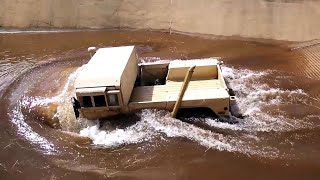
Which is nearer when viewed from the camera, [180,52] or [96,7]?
[180,52]

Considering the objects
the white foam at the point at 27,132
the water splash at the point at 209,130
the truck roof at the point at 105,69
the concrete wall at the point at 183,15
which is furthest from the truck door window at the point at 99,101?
the concrete wall at the point at 183,15

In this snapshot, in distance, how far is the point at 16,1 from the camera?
2158 cm

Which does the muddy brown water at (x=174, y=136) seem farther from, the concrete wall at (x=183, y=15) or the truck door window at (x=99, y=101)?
the concrete wall at (x=183, y=15)

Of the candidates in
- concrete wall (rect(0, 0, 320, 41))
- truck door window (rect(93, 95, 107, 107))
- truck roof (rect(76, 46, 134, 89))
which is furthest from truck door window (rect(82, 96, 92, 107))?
concrete wall (rect(0, 0, 320, 41))

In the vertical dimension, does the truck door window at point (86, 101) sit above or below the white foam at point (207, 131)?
above

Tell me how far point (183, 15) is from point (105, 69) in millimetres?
9030

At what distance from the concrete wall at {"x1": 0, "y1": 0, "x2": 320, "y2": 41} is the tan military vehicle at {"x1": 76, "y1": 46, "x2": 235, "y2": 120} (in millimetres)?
6082

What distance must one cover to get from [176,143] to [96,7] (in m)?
12.1

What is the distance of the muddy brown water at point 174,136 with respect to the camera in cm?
916

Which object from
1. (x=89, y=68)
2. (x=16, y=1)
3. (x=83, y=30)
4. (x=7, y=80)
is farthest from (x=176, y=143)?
(x=16, y=1)

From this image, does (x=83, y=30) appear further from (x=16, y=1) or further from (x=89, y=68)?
(x=89, y=68)

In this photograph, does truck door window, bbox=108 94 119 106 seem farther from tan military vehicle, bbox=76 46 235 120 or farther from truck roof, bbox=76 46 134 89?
truck roof, bbox=76 46 134 89

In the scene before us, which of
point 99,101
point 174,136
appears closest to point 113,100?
point 99,101

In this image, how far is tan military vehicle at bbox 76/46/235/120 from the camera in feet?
32.9
